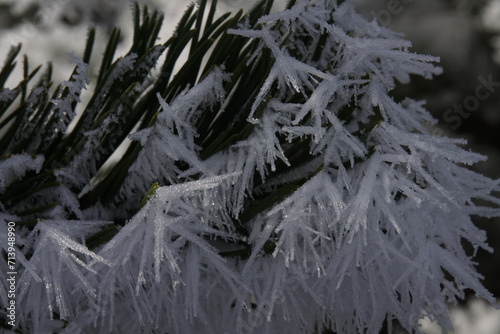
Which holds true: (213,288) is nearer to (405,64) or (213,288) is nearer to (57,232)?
(57,232)

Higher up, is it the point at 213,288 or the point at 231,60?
the point at 231,60

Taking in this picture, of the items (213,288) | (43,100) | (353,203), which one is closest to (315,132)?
(353,203)

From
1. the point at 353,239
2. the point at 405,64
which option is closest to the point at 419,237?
the point at 353,239

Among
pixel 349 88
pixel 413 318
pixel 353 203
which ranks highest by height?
pixel 349 88

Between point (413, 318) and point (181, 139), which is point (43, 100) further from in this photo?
point (413, 318)

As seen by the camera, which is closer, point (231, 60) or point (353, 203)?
point (353, 203)

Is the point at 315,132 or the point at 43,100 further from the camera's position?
the point at 43,100
